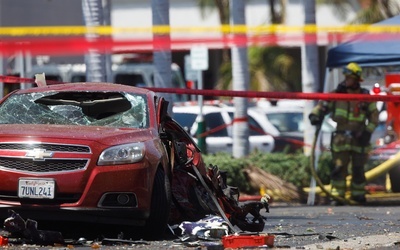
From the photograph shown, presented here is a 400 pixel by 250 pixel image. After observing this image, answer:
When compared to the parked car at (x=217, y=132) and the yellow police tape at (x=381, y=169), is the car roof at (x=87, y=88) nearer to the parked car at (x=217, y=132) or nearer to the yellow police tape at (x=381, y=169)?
the yellow police tape at (x=381, y=169)

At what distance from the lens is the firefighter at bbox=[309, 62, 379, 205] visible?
18.4m

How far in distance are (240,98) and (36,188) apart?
10.9 meters

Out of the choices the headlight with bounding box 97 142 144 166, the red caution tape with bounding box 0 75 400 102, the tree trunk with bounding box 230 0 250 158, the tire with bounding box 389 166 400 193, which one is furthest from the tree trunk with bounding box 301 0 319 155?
the headlight with bounding box 97 142 144 166

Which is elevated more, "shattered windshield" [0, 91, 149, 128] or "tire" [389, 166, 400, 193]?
"shattered windshield" [0, 91, 149, 128]

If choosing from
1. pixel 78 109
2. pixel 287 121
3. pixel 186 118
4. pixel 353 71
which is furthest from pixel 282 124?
pixel 78 109

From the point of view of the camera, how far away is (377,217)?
1506cm

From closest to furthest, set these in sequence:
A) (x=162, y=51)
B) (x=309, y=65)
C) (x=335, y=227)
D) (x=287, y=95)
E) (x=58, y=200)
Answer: (x=58, y=200) → (x=335, y=227) → (x=287, y=95) → (x=162, y=51) → (x=309, y=65)

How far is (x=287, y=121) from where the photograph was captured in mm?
28406

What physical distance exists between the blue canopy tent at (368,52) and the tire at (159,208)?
8434 millimetres

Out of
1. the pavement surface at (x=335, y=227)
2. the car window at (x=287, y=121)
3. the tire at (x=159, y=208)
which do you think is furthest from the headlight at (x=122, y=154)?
the car window at (x=287, y=121)

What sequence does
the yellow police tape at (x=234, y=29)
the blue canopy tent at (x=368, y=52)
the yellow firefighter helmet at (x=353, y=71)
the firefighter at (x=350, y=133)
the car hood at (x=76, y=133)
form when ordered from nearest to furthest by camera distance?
1. the car hood at (x=76, y=133)
2. the yellow police tape at (x=234, y=29)
3. the yellow firefighter helmet at (x=353, y=71)
4. the firefighter at (x=350, y=133)
5. the blue canopy tent at (x=368, y=52)

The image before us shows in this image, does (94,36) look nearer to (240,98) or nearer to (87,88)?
(240,98)

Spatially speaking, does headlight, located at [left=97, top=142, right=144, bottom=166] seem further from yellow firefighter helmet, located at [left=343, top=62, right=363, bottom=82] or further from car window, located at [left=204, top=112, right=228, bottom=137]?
car window, located at [left=204, top=112, right=228, bottom=137]

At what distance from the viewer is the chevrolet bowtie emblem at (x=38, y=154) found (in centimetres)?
1058
